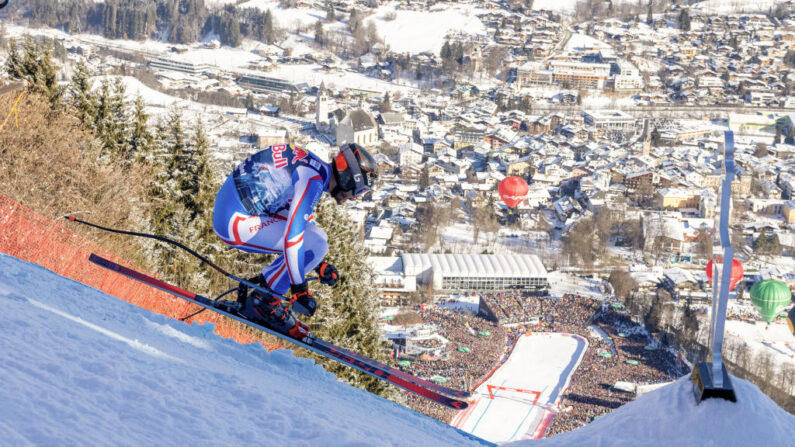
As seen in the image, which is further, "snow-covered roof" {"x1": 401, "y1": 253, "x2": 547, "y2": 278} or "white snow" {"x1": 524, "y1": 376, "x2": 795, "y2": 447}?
"snow-covered roof" {"x1": 401, "y1": 253, "x2": 547, "y2": 278}

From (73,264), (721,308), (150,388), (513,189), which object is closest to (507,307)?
(513,189)

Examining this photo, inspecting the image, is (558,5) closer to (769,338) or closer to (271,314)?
(769,338)

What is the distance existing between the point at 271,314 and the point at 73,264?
6.26 ft

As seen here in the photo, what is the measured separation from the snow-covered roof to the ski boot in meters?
15.7

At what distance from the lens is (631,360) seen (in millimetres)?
13453

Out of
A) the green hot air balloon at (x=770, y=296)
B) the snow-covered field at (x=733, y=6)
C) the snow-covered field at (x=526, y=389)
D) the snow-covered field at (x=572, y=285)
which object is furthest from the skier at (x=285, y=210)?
the snow-covered field at (x=733, y=6)

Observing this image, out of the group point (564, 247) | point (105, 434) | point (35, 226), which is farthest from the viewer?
point (564, 247)

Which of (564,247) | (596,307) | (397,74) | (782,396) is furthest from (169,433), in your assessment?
(397,74)

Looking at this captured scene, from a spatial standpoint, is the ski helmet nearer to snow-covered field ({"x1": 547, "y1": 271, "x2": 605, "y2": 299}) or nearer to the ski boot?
the ski boot

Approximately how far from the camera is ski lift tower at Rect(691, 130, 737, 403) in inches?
57.9

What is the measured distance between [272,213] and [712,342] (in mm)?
1348

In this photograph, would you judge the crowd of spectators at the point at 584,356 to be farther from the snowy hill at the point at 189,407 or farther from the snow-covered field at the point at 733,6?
the snow-covered field at the point at 733,6

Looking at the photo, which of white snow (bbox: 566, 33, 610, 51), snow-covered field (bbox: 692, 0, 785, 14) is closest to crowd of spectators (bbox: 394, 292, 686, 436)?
white snow (bbox: 566, 33, 610, 51)

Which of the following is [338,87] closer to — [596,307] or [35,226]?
[596,307]
